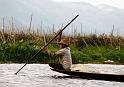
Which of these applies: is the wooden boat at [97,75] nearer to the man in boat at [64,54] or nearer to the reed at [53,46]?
the man in boat at [64,54]

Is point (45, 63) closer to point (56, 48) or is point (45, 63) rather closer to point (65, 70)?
point (56, 48)

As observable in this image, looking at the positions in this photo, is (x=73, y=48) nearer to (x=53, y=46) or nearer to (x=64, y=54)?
(x=53, y=46)

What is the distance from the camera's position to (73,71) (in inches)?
765

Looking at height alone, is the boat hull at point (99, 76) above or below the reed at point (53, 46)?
below

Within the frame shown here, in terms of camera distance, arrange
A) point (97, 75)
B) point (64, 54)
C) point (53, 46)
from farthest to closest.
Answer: point (53, 46), point (64, 54), point (97, 75)

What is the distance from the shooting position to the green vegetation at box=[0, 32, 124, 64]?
95.9 feet

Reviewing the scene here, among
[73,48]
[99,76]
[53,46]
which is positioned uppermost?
[53,46]

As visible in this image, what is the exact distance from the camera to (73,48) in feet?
111

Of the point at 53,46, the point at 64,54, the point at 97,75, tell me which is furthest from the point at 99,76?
the point at 53,46

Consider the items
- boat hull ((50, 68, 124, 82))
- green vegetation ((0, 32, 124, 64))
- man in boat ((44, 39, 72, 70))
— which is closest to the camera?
boat hull ((50, 68, 124, 82))

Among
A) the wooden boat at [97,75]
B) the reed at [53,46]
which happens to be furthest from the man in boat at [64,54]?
the reed at [53,46]

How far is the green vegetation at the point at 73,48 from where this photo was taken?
29.2 meters

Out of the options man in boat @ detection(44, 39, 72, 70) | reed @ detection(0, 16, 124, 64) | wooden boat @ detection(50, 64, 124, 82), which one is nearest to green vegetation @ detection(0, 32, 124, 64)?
reed @ detection(0, 16, 124, 64)

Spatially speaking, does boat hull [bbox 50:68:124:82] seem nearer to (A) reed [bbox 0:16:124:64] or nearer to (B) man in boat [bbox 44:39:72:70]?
(B) man in boat [bbox 44:39:72:70]
